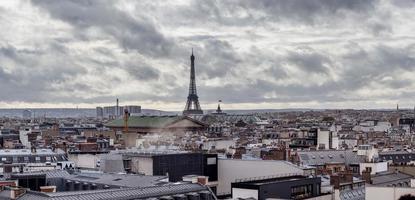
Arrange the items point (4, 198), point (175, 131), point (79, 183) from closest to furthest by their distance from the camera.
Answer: point (4, 198) → point (79, 183) → point (175, 131)

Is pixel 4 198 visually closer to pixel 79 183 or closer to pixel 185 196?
pixel 185 196

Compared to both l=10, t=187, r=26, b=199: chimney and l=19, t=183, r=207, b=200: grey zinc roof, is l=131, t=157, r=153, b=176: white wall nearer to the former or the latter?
l=19, t=183, r=207, b=200: grey zinc roof

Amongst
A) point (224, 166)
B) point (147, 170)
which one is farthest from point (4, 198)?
point (224, 166)

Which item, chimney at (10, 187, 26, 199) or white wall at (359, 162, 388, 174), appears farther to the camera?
white wall at (359, 162, 388, 174)

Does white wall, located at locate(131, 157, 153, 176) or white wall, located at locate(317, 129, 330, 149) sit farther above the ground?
white wall, located at locate(317, 129, 330, 149)

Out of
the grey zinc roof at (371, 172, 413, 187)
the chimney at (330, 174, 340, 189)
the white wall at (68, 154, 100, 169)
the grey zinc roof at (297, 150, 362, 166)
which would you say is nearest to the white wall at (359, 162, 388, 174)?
the grey zinc roof at (371, 172, 413, 187)

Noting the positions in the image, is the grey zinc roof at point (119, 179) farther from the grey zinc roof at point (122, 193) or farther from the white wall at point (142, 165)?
the white wall at point (142, 165)

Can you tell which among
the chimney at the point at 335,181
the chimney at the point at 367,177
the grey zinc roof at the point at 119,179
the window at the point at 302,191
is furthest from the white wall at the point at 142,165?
the chimney at the point at 367,177
